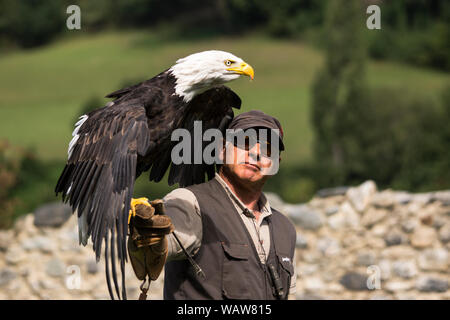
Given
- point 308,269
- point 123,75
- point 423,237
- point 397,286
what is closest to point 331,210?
point 308,269

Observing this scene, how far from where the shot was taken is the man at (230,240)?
121 inches

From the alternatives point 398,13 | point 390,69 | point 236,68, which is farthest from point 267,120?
point 398,13

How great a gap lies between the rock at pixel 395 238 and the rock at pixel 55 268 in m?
3.39

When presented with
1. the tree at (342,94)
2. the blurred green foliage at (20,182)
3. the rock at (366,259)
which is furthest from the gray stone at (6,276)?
the tree at (342,94)

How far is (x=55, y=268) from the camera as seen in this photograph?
7246 millimetres

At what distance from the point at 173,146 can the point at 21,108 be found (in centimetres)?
1742

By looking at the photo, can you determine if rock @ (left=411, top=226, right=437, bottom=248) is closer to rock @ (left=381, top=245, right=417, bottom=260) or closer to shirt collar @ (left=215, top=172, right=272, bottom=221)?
rock @ (left=381, top=245, right=417, bottom=260)

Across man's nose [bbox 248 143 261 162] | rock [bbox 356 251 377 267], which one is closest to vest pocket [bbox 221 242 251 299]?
man's nose [bbox 248 143 261 162]

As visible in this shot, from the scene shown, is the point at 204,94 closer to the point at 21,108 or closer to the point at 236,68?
the point at 236,68

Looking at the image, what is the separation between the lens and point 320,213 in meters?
7.86

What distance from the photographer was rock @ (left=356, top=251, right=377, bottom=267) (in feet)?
23.3

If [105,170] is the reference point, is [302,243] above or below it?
below

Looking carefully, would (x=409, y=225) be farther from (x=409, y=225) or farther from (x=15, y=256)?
(x=15, y=256)

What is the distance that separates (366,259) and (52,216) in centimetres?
351
